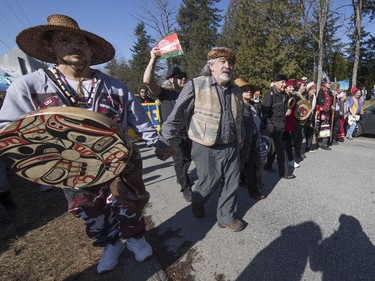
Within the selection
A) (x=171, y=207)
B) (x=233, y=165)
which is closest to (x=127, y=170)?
(x=233, y=165)

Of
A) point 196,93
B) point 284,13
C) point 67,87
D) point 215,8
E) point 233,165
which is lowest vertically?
point 233,165

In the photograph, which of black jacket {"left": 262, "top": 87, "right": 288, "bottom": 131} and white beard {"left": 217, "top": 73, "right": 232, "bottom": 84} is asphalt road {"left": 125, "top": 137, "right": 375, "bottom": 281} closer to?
black jacket {"left": 262, "top": 87, "right": 288, "bottom": 131}

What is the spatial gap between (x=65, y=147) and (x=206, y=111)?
1.28m

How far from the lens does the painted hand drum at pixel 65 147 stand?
1.27 meters

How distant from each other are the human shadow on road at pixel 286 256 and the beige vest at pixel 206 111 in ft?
3.77

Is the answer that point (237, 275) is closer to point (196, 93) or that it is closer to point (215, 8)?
point (196, 93)

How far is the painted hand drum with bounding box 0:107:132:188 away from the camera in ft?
4.16

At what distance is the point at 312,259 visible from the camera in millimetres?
2088

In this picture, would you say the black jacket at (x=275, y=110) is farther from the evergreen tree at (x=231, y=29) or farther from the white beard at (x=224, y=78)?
the evergreen tree at (x=231, y=29)

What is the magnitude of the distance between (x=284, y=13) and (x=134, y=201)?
66.2 feet

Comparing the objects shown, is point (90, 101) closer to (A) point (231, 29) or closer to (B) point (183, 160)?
→ (B) point (183, 160)

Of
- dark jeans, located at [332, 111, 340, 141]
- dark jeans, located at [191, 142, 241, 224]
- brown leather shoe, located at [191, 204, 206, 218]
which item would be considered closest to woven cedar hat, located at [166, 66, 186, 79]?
dark jeans, located at [191, 142, 241, 224]

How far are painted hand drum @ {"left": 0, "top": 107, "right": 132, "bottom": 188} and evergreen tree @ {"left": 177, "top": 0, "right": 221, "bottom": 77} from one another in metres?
26.9

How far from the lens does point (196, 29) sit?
96.8 ft
